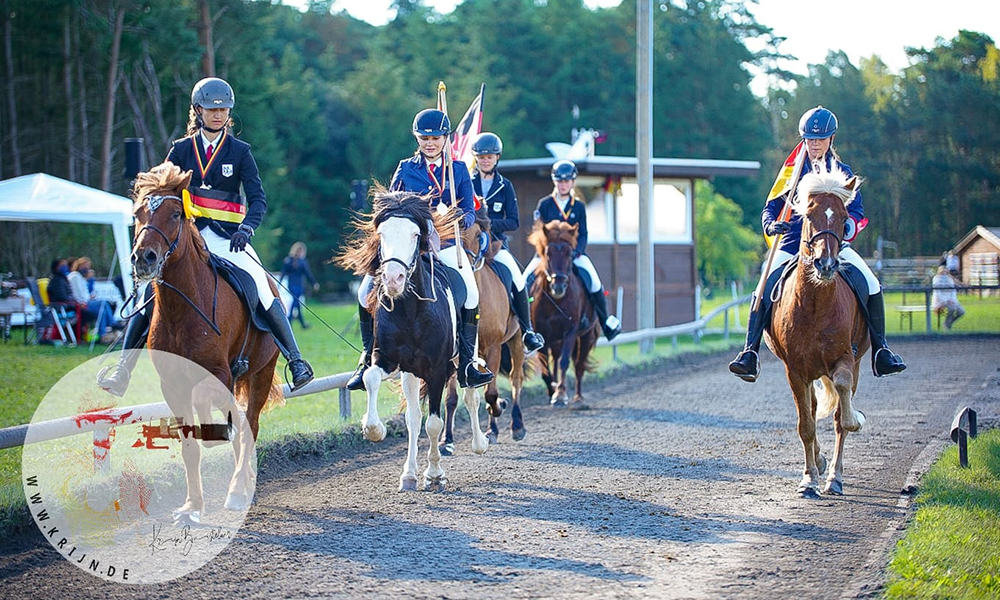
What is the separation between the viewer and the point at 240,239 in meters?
7.56

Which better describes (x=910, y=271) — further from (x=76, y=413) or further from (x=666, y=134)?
(x=76, y=413)

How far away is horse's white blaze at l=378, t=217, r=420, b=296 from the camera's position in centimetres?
733

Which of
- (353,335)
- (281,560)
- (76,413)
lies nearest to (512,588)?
(281,560)

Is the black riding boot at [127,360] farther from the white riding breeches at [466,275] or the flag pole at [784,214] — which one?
the flag pole at [784,214]

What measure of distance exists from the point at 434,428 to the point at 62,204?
46.9 ft

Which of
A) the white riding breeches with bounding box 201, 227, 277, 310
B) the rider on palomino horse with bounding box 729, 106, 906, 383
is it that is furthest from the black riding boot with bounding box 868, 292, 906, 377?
the white riding breeches with bounding box 201, 227, 277, 310

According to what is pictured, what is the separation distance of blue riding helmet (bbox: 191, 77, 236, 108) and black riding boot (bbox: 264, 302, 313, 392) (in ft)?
5.32

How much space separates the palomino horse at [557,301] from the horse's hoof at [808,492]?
217 inches

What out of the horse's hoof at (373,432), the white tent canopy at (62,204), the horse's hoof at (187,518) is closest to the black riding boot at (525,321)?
the horse's hoof at (373,432)

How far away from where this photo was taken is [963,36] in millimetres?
25203

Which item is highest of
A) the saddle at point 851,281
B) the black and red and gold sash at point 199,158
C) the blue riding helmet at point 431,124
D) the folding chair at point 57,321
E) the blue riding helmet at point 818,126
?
the blue riding helmet at point 431,124

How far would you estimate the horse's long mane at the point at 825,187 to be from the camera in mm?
7793

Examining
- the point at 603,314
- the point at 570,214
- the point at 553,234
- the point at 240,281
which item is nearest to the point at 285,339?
the point at 240,281

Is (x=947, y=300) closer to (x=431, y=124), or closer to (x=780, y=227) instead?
(x=780, y=227)
